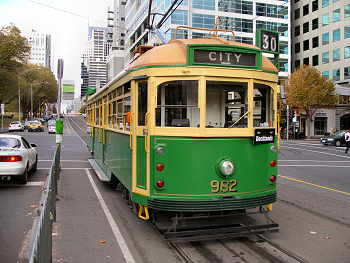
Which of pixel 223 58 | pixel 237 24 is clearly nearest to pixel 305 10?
pixel 237 24

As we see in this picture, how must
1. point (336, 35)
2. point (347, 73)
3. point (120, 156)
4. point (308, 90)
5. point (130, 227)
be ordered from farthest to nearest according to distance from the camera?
point (336, 35), point (347, 73), point (308, 90), point (120, 156), point (130, 227)

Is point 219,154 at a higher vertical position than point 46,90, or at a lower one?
lower

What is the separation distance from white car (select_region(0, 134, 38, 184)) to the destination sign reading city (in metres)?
6.92

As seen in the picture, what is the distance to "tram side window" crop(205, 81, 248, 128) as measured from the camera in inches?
221

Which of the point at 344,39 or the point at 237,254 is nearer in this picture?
the point at 237,254

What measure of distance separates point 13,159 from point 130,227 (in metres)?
5.13

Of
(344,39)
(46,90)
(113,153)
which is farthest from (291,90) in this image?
(46,90)

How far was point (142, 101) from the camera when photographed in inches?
228

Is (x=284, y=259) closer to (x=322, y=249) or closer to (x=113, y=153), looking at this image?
(x=322, y=249)

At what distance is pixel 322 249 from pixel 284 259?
3.03 ft

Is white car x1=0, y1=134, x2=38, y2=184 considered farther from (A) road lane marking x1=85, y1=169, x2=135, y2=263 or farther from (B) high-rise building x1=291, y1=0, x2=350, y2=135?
(B) high-rise building x1=291, y1=0, x2=350, y2=135

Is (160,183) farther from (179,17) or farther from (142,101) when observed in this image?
(179,17)

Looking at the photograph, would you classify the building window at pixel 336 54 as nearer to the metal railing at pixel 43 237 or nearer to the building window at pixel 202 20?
the building window at pixel 202 20

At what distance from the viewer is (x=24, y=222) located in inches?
270
